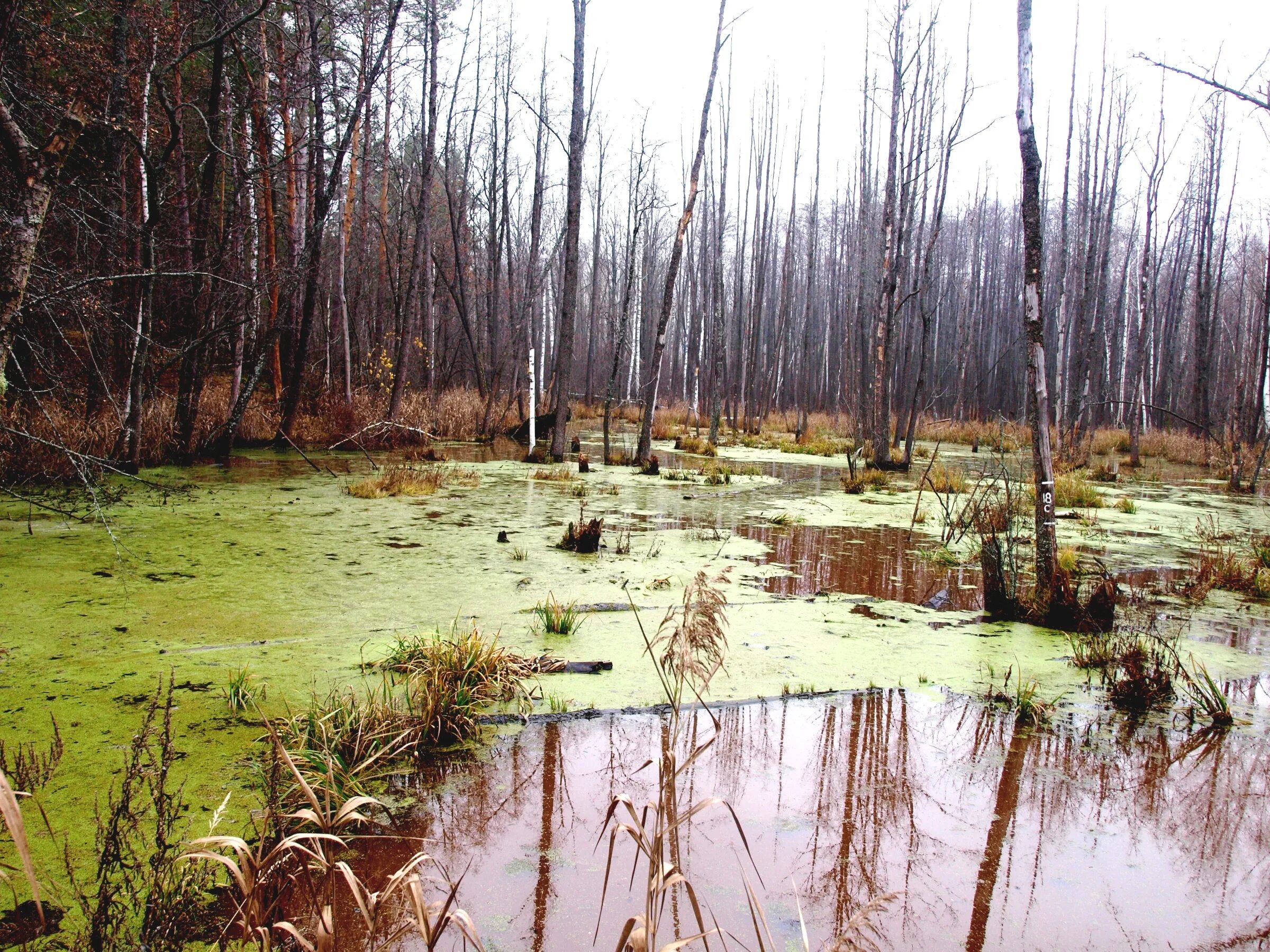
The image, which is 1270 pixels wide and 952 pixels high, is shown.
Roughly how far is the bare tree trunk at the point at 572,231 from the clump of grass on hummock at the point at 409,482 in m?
2.50

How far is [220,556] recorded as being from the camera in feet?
15.4

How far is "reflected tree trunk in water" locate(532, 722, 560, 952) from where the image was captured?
5.53ft

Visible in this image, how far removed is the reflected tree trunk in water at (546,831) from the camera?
1685 millimetres

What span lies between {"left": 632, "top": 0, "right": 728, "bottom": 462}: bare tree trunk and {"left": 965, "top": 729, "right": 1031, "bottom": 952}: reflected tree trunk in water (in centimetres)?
805

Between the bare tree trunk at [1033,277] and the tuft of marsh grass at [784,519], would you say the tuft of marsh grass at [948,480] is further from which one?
the bare tree trunk at [1033,277]

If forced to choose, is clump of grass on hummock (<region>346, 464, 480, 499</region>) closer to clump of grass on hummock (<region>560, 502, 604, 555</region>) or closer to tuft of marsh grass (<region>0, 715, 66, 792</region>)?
clump of grass on hummock (<region>560, 502, 604, 555</region>)

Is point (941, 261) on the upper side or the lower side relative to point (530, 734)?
upper

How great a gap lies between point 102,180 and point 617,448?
892 cm

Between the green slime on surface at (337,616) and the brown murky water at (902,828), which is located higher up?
the green slime on surface at (337,616)

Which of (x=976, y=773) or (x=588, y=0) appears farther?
(x=588, y=0)

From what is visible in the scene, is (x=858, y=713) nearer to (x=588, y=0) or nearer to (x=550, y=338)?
(x=588, y=0)

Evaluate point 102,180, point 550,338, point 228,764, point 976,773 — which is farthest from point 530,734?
point 550,338

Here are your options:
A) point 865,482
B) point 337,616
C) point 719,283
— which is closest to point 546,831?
point 337,616

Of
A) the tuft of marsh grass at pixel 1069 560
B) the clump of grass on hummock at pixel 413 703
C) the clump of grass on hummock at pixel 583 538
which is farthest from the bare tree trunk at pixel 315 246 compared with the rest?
the tuft of marsh grass at pixel 1069 560
